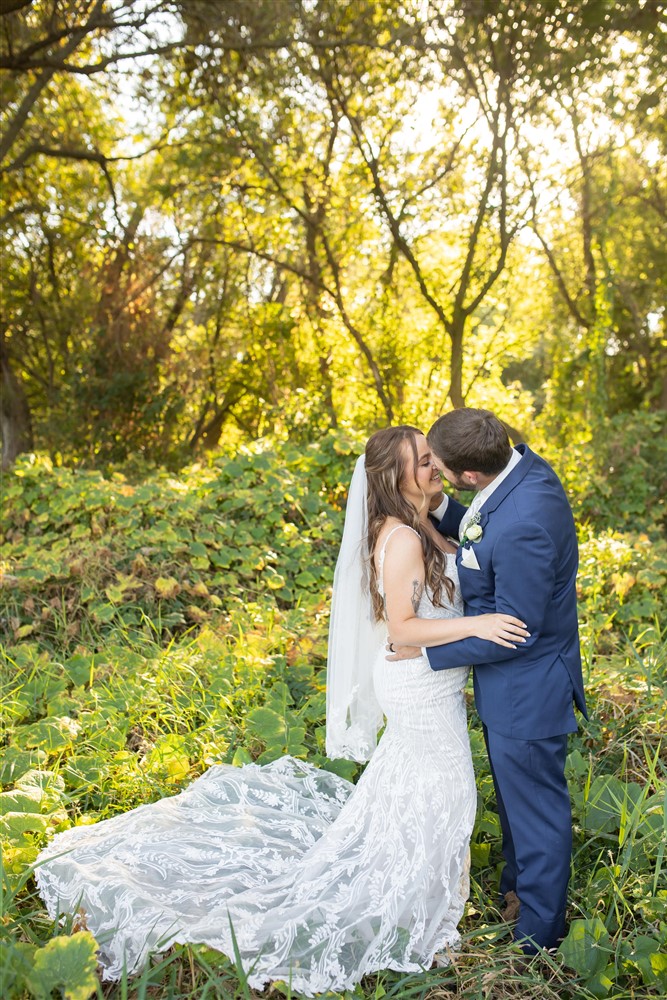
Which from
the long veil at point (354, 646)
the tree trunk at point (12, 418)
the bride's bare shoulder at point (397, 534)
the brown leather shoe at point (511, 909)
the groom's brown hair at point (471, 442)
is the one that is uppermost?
the tree trunk at point (12, 418)

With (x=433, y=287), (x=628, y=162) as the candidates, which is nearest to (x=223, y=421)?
(x=433, y=287)

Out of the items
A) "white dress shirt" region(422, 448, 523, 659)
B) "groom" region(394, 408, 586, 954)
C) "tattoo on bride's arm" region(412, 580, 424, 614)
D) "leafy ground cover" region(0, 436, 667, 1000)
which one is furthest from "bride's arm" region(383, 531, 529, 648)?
"leafy ground cover" region(0, 436, 667, 1000)

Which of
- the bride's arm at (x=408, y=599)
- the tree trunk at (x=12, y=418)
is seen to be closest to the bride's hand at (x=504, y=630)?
the bride's arm at (x=408, y=599)

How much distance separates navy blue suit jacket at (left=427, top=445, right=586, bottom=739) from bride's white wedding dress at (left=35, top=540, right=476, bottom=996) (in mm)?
320

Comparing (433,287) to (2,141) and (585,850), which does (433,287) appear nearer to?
(2,141)

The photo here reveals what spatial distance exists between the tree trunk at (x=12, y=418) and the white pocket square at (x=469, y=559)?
11859mm

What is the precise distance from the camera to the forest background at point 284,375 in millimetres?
3436

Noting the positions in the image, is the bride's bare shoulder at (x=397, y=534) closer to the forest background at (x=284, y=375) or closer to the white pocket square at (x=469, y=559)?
the white pocket square at (x=469, y=559)

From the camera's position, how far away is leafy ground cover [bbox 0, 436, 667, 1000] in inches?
102

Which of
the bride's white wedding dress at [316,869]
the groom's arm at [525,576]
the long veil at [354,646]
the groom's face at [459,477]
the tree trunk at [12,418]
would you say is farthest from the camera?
the tree trunk at [12,418]

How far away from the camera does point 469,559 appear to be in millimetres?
2713

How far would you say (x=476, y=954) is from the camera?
2.68 meters

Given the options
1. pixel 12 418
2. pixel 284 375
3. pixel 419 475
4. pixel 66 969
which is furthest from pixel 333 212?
pixel 66 969

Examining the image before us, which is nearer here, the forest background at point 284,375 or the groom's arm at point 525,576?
the groom's arm at point 525,576
